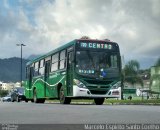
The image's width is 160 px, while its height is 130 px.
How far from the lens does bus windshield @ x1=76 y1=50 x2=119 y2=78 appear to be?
24.5 meters

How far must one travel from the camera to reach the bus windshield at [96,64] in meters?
24.5

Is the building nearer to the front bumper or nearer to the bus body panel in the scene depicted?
the bus body panel

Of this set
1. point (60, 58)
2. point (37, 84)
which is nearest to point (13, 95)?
point (37, 84)

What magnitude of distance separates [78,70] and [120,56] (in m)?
2.80

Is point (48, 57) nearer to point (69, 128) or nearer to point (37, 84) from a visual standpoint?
point (37, 84)

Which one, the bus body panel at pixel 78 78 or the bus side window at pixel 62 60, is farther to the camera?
the bus side window at pixel 62 60

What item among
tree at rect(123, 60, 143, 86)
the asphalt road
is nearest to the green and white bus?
the asphalt road

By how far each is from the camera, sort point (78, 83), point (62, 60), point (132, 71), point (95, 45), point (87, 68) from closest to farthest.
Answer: point (78, 83) < point (87, 68) < point (95, 45) < point (62, 60) < point (132, 71)

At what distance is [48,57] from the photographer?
97.1 ft

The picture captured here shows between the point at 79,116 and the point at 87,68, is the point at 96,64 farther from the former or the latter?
the point at 79,116

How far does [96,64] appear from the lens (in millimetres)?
24656

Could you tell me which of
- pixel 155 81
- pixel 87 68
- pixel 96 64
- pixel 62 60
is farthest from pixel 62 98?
pixel 155 81

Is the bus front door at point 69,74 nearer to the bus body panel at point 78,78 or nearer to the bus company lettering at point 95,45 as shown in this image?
the bus body panel at point 78,78

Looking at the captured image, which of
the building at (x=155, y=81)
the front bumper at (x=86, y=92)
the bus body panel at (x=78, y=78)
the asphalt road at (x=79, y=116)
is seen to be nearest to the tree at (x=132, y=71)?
the building at (x=155, y=81)
